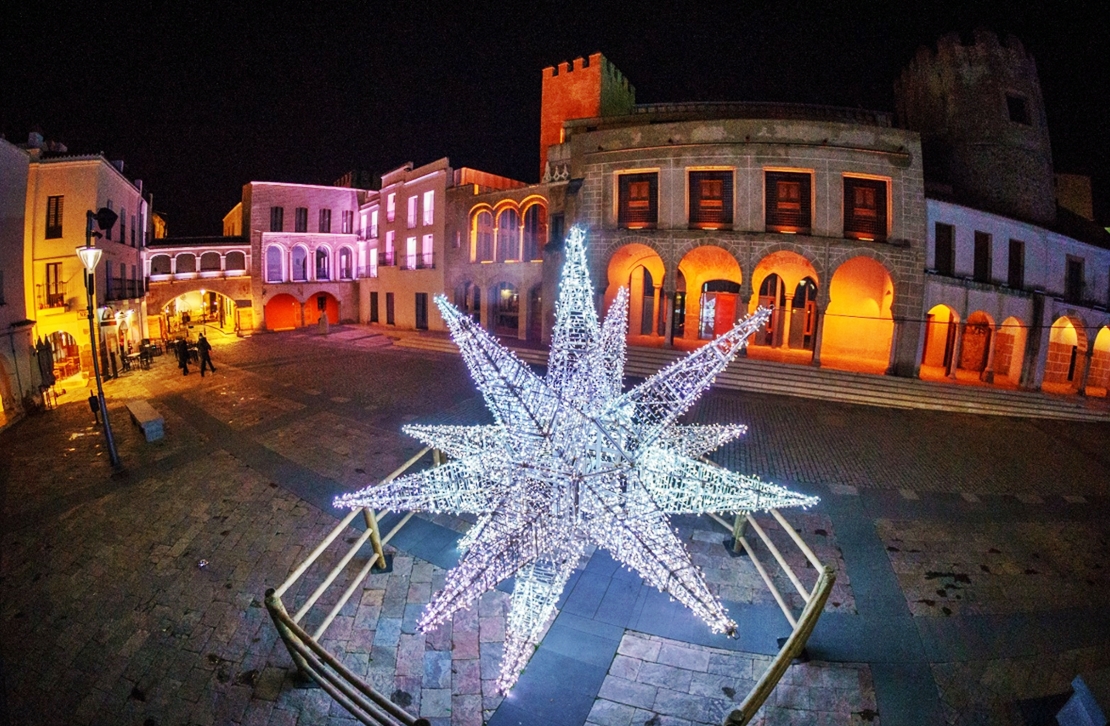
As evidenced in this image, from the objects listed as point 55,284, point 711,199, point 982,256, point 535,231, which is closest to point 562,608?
point 711,199

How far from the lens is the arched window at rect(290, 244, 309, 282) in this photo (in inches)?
1297

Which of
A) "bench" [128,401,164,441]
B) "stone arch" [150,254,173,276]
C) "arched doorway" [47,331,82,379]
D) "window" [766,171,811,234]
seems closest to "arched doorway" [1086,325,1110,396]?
"window" [766,171,811,234]

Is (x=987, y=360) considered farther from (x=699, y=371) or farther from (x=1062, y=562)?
(x=699, y=371)

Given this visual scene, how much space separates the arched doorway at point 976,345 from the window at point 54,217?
3360 centimetres

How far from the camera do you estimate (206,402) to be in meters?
14.2

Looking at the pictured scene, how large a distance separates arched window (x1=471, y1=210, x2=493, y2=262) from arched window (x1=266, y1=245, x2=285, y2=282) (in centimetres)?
1515

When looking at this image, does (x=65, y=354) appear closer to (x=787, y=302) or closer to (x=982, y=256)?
(x=787, y=302)

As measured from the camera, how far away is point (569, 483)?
14.4 feet

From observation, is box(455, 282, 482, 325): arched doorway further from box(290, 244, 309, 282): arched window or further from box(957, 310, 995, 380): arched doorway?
box(957, 310, 995, 380): arched doorway

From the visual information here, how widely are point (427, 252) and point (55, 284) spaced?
1586 centimetres

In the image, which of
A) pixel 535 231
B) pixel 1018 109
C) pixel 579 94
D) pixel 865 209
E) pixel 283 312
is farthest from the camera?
pixel 283 312

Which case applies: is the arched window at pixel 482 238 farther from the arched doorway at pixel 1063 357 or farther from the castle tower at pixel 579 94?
the arched doorway at pixel 1063 357

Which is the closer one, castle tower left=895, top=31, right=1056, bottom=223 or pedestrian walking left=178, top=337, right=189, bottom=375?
pedestrian walking left=178, top=337, right=189, bottom=375

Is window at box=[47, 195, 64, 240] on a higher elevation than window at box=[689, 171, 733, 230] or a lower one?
lower
